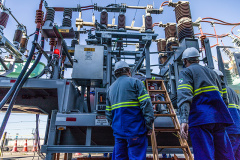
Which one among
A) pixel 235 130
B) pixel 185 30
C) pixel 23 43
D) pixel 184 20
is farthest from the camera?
pixel 23 43

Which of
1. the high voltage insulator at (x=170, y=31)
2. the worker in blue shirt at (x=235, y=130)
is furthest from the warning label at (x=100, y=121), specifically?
the high voltage insulator at (x=170, y=31)

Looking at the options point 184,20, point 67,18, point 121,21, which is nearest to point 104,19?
point 121,21

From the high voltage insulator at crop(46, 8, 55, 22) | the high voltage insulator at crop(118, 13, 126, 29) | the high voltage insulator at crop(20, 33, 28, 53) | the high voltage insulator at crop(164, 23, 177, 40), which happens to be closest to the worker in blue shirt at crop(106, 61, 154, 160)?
the high voltage insulator at crop(46, 8, 55, 22)

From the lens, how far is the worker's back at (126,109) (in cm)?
200

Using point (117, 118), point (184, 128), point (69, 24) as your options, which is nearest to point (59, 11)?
point (69, 24)

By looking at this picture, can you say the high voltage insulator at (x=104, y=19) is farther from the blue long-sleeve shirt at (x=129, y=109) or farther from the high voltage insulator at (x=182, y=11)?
the blue long-sleeve shirt at (x=129, y=109)

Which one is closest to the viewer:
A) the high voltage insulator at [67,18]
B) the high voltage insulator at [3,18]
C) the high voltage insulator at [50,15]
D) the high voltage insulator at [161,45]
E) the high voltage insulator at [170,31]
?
Result: the high voltage insulator at [50,15]

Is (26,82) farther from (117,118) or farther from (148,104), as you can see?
(148,104)

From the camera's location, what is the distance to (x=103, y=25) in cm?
496

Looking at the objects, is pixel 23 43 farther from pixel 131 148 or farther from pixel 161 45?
pixel 131 148

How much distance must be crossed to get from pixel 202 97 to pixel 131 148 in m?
0.98

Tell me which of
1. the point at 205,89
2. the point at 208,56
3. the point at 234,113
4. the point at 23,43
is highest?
the point at 23,43

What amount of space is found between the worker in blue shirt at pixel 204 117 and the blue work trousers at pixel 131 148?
1.53 feet

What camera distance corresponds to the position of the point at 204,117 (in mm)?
1743
